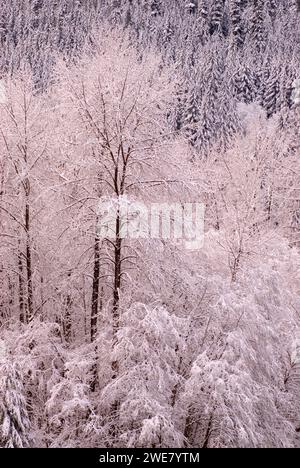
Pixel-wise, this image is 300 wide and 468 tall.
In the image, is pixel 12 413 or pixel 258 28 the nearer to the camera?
pixel 12 413

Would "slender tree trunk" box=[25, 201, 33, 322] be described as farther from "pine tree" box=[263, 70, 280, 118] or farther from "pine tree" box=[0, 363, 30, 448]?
"pine tree" box=[263, 70, 280, 118]

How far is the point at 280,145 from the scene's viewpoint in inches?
1116

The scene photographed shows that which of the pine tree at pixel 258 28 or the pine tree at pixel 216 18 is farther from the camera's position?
the pine tree at pixel 216 18

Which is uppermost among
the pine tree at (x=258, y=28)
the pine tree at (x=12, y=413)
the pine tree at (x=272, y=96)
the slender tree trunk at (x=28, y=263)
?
the pine tree at (x=258, y=28)

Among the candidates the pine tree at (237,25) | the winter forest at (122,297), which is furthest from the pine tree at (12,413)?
the pine tree at (237,25)

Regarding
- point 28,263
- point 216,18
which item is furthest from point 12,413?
point 216,18

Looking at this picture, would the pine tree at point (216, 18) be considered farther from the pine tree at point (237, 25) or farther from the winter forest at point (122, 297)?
the winter forest at point (122, 297)

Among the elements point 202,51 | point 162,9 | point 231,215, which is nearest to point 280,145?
point 231,215

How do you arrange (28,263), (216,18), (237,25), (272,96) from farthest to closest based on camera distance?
(216,18) → (237,25) → (272,96) → (28,263)

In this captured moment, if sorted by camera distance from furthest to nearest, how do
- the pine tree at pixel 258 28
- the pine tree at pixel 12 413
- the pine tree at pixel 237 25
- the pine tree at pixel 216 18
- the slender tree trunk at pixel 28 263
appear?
the pine tree at pixel 216 18, the pine tree at pixel 237 25, the pine tree at pixel 258 28, the slender tree trunk at pixel 28 263, the pine tree at pixel 12 413

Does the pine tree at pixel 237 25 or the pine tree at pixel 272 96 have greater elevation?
the pine tree at pixel 237 25

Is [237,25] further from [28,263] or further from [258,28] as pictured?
[28,263]

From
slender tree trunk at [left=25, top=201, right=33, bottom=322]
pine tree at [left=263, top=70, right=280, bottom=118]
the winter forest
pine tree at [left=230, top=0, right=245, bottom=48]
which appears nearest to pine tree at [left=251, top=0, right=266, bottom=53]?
pine tree at [left=230, top=0, right=245, bottom=48]

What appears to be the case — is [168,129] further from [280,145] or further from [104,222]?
[280,145]
